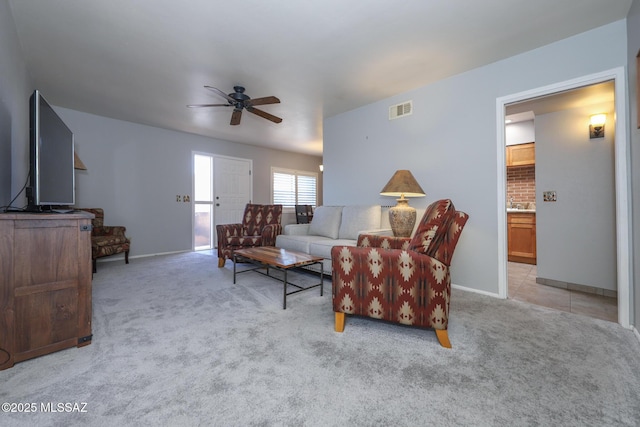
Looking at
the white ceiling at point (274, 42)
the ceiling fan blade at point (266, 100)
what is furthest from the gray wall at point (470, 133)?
the ceiling fan blade at point (266, 100)

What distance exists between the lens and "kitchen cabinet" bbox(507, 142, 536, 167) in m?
4.38

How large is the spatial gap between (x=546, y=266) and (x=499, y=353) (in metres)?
2.33

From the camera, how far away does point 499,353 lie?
1.61 m

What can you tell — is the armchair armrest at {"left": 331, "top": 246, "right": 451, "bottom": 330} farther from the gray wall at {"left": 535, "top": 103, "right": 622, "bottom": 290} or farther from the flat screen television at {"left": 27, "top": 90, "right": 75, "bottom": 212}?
the gray wall at {"left": 535, "top": 103, "right": 622, "bottom": 290}

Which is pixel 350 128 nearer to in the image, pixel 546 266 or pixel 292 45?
pixel 292 45

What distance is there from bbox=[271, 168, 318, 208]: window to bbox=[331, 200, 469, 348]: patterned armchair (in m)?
5.27

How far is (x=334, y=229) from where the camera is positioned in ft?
12.3

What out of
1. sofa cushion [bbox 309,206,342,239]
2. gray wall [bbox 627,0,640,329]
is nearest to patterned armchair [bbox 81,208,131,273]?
sofa cushion [bbox 309,206,342,239]

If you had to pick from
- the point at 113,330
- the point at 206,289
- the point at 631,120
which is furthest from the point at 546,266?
the point at 113,330

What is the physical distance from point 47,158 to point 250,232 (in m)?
2.65

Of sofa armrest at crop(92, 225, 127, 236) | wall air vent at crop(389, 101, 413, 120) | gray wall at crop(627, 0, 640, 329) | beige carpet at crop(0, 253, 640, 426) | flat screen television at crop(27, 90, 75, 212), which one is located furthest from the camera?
sofa armrest at crop(92, 225, 127, 236)

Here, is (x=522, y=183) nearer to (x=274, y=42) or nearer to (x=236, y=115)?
(x=274, y=42)

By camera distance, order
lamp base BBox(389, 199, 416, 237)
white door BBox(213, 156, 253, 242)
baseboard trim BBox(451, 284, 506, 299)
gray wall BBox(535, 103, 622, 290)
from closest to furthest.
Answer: baseboard trim BBox(451, 284, 506, 299), gray wall BBox(535, 103, 622, 290), lamp base BBox(389, 199, 416, 237), white door BBox(213, 156, 253, 242)

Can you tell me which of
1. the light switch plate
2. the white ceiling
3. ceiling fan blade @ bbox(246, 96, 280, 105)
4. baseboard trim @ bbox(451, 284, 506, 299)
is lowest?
baseboard trim @ bbox(451, 284, 506, 299)
